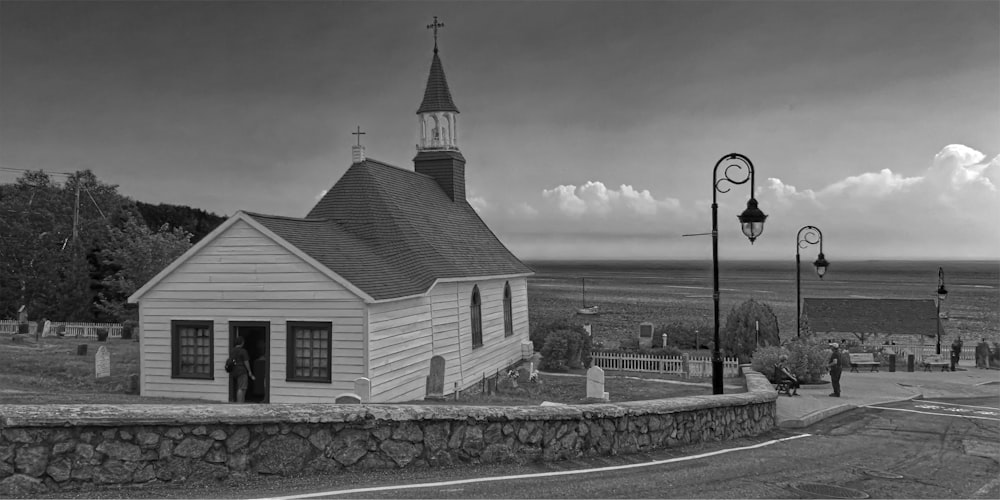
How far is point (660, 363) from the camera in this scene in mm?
28391

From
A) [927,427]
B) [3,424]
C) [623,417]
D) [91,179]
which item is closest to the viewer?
[3,424]

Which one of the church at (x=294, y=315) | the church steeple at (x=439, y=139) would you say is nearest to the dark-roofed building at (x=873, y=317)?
the church steeple at (x=439, y=139)

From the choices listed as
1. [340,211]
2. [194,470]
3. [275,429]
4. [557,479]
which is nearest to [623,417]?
[557,479]

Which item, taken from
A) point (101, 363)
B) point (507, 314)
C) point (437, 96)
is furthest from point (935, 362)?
point (101, 363)

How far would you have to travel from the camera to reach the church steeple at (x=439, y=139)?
94.4 feet

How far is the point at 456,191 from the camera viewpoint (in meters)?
29.1

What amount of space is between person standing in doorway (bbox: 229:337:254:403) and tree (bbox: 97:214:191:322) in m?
22.1

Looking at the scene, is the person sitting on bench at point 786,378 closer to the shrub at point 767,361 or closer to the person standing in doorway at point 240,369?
the shrub at point 767,361

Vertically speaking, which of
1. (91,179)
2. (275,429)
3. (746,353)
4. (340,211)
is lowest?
(746,353)

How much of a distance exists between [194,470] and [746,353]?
1073 inches

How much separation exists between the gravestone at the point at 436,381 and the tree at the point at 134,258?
75.2 ft

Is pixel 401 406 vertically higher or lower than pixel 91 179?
lower

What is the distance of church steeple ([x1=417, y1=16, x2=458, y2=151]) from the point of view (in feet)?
94.8

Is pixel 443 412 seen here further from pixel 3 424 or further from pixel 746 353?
pixel 746 353
